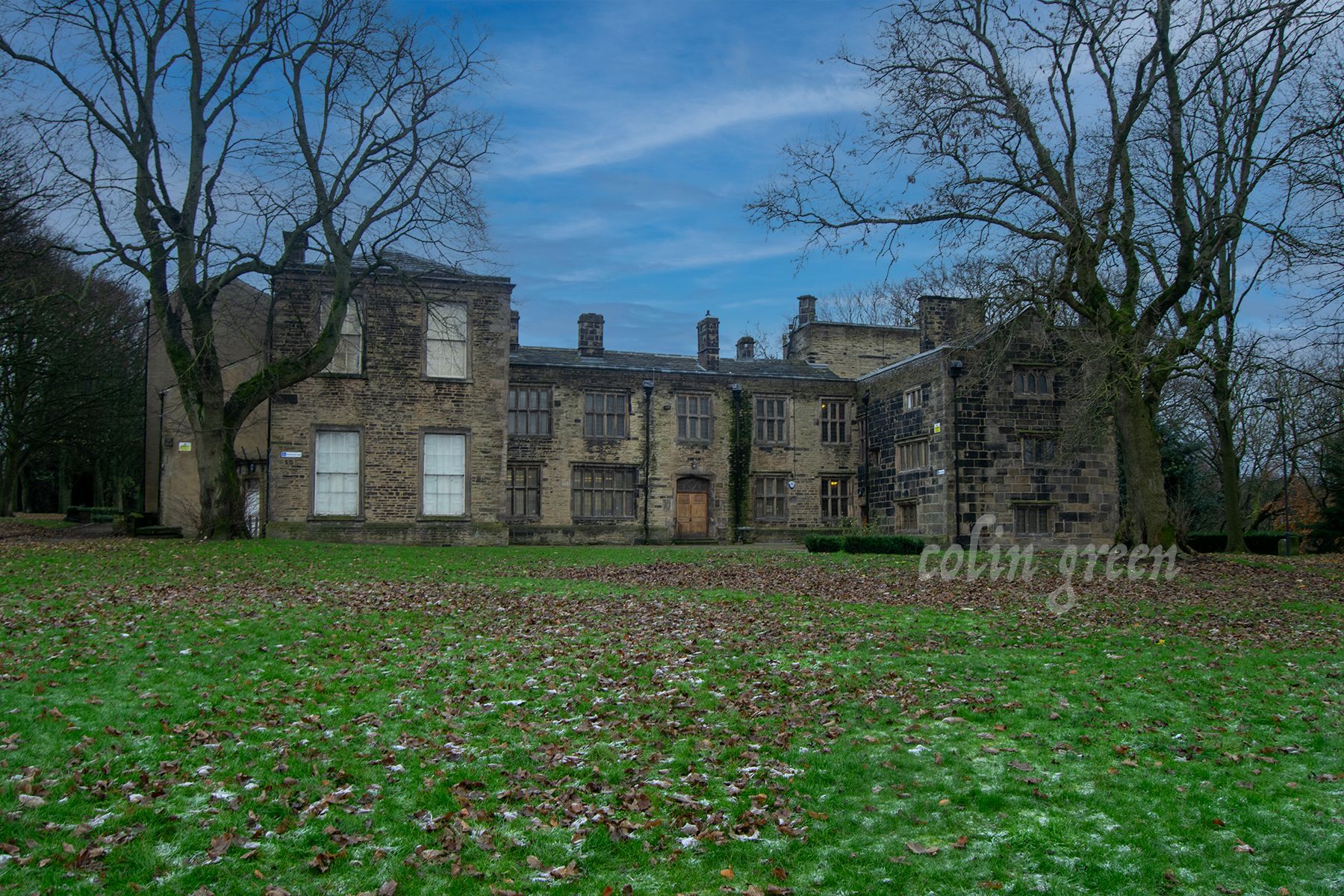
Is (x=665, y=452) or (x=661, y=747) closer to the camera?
(x=661, y=747)

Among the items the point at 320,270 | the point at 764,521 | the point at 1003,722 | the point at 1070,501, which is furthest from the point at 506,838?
the point at 764,521

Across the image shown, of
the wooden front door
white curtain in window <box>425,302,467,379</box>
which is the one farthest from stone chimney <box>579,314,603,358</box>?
white curtain in window <box>425,302,467,379</box>

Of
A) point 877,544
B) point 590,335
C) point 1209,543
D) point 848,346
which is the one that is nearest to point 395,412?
point 590,335

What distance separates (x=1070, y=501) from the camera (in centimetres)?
2956

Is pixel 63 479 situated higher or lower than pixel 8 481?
higher

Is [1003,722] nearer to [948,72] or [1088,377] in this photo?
[948,72]

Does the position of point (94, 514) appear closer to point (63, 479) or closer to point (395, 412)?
point (63, 479)

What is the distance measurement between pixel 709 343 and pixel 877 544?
15651 mm

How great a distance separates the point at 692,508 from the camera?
1412 inches

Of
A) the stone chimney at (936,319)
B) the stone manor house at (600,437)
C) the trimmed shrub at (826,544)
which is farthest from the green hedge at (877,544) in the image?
the stone chimney at (936,319)

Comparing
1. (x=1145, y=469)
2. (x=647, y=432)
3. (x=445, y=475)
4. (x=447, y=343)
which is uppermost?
(x=447, y=343)

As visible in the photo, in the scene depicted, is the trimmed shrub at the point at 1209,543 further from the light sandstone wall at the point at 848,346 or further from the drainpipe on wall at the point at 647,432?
the drainpipe on wall at the point at 647,432

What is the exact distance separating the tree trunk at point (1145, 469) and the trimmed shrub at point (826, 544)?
721 centimetres

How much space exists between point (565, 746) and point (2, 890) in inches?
147
